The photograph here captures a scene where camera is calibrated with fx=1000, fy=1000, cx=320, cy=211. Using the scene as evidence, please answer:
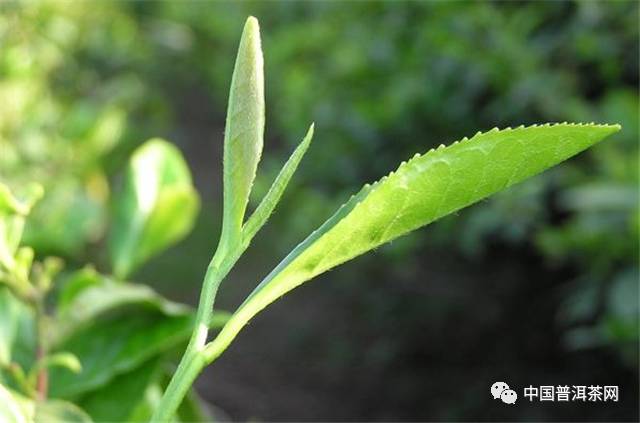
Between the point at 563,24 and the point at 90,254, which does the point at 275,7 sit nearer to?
the point at 90,254

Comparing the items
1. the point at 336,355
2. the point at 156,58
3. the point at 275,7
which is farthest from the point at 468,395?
the point at 156,58

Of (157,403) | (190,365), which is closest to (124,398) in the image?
(157,403)

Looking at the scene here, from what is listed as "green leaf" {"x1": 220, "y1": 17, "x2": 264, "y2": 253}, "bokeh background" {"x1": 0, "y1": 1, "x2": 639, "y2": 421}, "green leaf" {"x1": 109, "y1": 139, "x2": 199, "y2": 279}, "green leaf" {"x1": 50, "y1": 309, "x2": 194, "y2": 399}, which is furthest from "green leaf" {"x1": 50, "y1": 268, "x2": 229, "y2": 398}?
"bokeh background" {"x1": 0, "y1": 1, "x2": 639, "y2": 421}

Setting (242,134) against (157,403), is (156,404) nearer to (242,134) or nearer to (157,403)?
(157,403)

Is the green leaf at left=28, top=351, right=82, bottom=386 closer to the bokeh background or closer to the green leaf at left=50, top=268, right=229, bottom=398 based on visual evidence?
the green leaf at left=50, top=268, right=229, bottom=398

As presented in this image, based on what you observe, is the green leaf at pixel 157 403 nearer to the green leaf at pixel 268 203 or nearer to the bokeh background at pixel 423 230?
the green leaf at pixel 268 203

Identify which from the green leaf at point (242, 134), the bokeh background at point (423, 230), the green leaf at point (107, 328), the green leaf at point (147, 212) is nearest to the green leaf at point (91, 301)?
the green leaf at point (107, 328)
